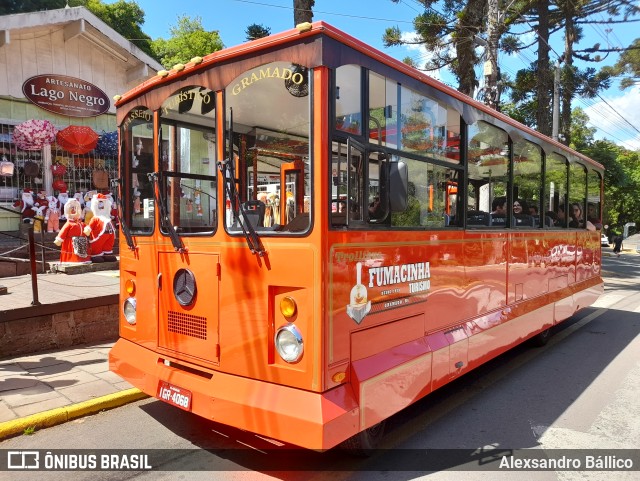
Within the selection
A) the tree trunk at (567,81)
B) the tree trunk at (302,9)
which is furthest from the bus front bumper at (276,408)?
the tree trunk at (567,81)

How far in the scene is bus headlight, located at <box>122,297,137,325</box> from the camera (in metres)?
4.05

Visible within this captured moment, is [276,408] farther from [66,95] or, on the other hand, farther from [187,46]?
[187,46]

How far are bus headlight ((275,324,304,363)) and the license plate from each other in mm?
832

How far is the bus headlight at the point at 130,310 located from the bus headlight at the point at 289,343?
1.72m

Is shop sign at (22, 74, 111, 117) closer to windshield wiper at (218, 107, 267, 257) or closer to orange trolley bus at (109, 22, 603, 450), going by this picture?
orange trolley bus at (109, 22, 603, 450)

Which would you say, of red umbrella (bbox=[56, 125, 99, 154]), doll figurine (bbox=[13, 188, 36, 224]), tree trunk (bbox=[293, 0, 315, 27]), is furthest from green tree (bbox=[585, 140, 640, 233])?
doll figurine (bbox=[13, 188, 36, 224])

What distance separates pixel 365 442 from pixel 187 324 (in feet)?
5.11

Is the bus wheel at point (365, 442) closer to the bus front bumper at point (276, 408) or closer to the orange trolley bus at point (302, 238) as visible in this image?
the orange trolley bus at point (302, 238)

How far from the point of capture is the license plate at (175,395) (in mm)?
3260

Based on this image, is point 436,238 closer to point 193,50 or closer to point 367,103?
point 367,103

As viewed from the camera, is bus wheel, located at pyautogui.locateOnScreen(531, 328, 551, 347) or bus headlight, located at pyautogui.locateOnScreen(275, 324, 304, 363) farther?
bus wheel, located at pyautogui.locateOnScreen(531, 328, 551, 347)

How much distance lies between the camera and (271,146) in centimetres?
402

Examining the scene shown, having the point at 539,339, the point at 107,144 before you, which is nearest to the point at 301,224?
the point at 539,339

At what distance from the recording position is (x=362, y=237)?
3072 millimetres
